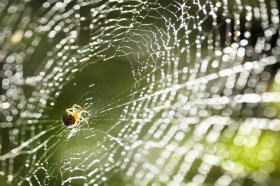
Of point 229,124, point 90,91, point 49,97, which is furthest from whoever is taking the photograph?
point 229,124

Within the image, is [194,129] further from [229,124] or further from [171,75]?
[171,75]

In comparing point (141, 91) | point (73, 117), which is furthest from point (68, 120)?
point (141, 91)

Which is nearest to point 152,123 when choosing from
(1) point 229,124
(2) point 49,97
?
(1) point 229,124

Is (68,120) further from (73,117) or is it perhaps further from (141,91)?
(141,91)

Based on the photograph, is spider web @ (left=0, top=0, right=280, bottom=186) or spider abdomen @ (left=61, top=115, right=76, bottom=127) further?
spider web @ (left=0, top=0, right=280, bottom=186)
